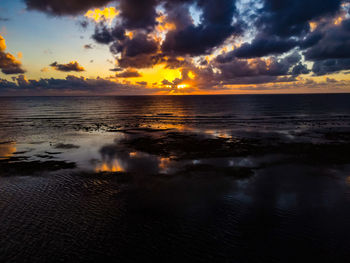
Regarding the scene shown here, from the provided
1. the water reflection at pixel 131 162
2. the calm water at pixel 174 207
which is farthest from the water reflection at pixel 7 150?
the water reflection at pixel 131 162

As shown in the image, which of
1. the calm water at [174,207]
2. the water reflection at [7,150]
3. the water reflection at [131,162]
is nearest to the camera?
the calm water at [174,207]

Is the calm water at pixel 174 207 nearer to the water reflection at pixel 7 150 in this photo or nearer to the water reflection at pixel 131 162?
the water reflection at pixel 131 162

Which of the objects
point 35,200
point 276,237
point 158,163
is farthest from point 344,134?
point 35,200

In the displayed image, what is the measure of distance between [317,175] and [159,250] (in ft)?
53.8

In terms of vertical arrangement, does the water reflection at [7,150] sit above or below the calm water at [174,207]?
above

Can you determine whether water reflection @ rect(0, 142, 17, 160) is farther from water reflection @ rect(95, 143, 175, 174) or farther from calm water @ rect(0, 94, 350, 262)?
water reflection @ rect(95, 143, 175, 174)

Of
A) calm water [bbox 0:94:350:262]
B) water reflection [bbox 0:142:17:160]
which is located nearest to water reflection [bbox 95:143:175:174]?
calm water [bbox 0:94:350:262]

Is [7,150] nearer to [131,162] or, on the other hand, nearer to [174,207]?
[131,162]

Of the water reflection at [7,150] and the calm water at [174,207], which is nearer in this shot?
the calm water at [174,207]

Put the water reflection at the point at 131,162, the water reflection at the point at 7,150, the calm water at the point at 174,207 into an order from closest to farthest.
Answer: the calm water at the point at 174,207 → the water reflection at the point at 131,162 → the water reflection at the point at 7,150

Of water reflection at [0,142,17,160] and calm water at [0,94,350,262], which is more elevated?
water reflection at [0,142,17,160]

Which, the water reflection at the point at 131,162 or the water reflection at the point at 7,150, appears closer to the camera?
the water reflection at the point at 131,162

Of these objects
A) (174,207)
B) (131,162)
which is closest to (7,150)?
(131,162)

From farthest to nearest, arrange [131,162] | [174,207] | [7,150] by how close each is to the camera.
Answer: [7,150], [131,162], [174,207]
